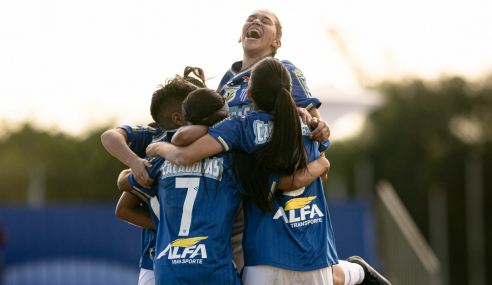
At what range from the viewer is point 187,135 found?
247cm

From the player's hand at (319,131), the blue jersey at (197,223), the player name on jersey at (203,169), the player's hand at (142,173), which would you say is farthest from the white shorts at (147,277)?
the player's hand at (319,131)

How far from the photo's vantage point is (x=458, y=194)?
17719 millimetres

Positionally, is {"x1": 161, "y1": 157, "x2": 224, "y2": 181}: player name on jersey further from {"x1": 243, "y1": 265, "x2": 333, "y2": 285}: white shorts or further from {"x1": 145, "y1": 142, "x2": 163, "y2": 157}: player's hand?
{"x1": 243, "y1": 265, "x2": 333, "y2": 285}: white shorts

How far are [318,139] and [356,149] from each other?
2687 cm

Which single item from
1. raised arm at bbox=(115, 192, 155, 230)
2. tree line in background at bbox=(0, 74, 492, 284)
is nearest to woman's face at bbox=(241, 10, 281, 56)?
raised arm at bbox=(115, 192, 155, 230)

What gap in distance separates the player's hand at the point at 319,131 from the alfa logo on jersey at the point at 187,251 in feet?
2.54

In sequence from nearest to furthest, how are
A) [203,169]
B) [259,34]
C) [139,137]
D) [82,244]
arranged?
[203,169] < [139,137] < [259,34] < [82,244]

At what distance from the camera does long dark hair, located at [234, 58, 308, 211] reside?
2.43 m

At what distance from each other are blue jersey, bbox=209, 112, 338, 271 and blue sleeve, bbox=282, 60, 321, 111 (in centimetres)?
30

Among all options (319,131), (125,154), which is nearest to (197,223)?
(125,154)

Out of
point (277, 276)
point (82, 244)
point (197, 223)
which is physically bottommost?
point (82, 244)

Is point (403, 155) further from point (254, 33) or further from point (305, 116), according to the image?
point (305, 116)

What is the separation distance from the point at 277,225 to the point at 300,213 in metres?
0.14

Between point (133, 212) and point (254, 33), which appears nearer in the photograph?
point (133, 212)
